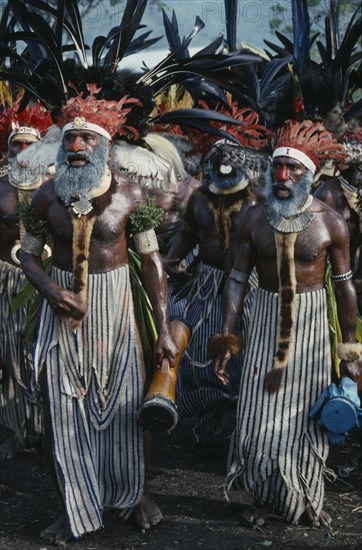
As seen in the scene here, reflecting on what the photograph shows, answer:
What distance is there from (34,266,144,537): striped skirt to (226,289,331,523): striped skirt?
60 cm

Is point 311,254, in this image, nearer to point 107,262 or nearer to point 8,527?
point 107,262

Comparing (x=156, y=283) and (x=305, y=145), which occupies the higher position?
(x=305, y=145)

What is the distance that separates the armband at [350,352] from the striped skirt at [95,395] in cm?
107

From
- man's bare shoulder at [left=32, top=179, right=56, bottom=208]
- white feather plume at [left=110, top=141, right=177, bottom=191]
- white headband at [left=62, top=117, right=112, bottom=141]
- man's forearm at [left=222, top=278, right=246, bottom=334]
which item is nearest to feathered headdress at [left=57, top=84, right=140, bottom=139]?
white headband at [left=62, top=117, right=112, bottom=141]

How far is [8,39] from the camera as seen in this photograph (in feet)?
15.9

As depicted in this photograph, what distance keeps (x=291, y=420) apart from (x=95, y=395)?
3.41 feet

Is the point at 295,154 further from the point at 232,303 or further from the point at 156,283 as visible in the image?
the point at 156,283

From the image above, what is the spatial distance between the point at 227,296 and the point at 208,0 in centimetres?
397

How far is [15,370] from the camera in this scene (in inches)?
235

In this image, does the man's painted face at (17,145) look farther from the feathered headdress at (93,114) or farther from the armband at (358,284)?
the armband at (358,284)

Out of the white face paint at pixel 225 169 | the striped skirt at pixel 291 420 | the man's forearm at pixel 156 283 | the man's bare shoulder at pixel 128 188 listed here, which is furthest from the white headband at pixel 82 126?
the white face paint at pixel 225 169

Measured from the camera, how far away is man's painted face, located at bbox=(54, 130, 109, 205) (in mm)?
4355

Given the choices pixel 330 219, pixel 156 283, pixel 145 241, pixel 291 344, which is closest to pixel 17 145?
pixel 145 241

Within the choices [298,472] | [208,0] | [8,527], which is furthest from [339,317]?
[208,0]
